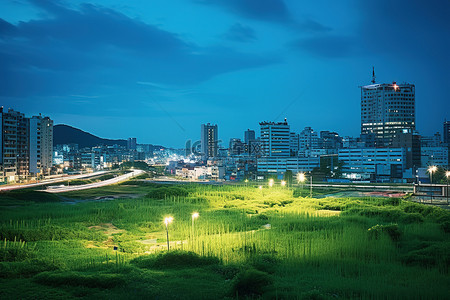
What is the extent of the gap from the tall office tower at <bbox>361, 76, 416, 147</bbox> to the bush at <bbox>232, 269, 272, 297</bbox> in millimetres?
107939

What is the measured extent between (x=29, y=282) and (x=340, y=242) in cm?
1152

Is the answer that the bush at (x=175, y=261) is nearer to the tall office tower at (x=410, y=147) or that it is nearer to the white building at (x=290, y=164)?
the white building at (x=290, y=164)

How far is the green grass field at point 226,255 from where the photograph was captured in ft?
34.5

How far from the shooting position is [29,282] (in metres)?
10.9

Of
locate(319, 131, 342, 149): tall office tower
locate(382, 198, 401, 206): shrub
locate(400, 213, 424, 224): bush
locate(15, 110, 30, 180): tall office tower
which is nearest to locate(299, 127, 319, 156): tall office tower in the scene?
locate(319, 131, 342, 149): tall office tower

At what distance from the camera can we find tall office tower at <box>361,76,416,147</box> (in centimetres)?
11306

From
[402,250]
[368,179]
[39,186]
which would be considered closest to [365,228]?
[402,250]

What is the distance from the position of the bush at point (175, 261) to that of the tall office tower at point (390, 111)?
106 meters

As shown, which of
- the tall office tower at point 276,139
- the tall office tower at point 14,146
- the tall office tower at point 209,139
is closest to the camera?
the tall office tower at point 14,146

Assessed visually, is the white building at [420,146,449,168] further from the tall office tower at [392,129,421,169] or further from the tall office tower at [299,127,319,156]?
the tall office tower at [299,127,319,156]

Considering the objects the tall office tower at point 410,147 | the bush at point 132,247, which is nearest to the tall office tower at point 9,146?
the bush at point 132,247

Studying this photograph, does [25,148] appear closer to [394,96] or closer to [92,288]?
[92,288]

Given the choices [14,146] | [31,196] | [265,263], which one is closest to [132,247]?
[265,263]

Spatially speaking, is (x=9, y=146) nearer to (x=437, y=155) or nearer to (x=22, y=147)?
(x=22, y=147)
